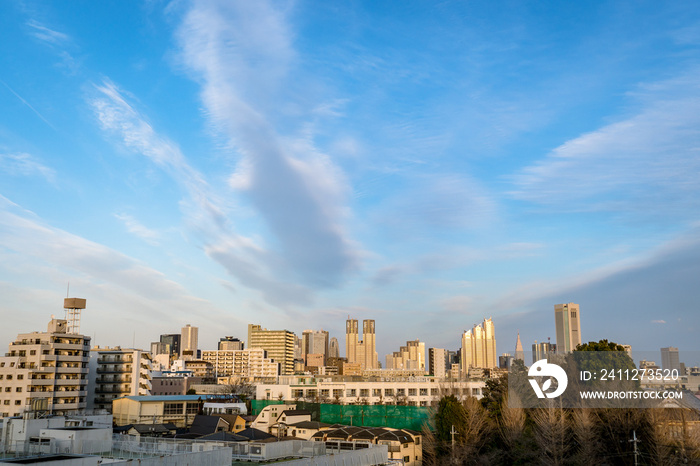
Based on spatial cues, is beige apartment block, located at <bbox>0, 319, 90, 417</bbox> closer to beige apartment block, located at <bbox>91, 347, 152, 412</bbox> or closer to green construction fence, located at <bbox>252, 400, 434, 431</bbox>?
beige apartment block, located at <bbox>91, 347, 152, 412</bbox>

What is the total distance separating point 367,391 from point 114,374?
39091 mm

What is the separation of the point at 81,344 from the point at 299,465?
66.2 m

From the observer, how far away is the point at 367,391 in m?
88.1

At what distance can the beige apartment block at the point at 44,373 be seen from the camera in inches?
2623

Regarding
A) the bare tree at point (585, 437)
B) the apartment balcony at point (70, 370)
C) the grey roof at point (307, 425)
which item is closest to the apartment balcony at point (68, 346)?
the apartment balcony at point (70, 370)

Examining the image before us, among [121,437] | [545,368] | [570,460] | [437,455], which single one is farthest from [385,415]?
[121,437]

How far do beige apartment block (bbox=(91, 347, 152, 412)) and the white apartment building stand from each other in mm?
20323

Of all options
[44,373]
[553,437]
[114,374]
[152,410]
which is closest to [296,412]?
[152,410]

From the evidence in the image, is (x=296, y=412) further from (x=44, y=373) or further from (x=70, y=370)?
(x=44, y=373)

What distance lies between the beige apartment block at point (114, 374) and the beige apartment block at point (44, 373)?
32.3ft

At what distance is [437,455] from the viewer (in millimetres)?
50531

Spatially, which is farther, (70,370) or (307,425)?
(70,370)

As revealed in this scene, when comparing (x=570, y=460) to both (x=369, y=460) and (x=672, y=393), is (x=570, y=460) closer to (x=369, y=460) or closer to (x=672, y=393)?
(x=672, y=393)

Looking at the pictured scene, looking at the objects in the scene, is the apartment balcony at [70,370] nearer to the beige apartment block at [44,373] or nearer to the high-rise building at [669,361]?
the beige apartment block at [44,373]
